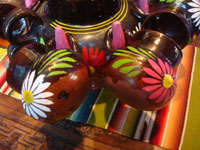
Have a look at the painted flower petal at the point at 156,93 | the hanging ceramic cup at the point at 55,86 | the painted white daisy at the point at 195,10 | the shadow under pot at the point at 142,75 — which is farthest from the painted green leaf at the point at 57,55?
the painted white daisy at the point at 195,10

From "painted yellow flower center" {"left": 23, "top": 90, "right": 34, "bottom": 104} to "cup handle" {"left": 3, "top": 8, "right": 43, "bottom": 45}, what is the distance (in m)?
0.17

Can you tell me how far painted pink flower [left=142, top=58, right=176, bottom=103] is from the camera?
425mm

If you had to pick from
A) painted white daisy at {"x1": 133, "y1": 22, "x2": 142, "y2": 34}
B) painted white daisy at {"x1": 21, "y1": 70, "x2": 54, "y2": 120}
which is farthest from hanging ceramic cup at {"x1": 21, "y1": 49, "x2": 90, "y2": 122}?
painted white daisy at {"x1": 133, "y1": 22, "x2": 142, "y2": 34}

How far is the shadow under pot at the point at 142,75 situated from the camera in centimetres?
42

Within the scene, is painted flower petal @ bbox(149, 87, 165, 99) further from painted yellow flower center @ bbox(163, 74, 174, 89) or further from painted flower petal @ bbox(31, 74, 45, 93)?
painted flower petal @ bbox(31, 74, 45, 93)

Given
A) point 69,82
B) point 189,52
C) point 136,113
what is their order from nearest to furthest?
point 69,82 < point 136,113 < point 189,52

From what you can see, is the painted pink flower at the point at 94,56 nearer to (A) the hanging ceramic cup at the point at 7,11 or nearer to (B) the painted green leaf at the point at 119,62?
(B) the painted green leaf at the point at 119,62

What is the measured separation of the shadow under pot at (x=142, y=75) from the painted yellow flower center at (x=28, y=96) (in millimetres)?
167

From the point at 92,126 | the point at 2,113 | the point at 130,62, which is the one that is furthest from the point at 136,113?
the point at 2,113

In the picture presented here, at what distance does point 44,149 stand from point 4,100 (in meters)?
0.23

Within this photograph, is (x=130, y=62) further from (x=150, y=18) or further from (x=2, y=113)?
(x=2, y=113)

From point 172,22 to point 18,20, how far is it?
0.41 m

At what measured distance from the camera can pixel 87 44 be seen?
1.74ft

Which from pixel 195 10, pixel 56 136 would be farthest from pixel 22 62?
pixel 195 10
